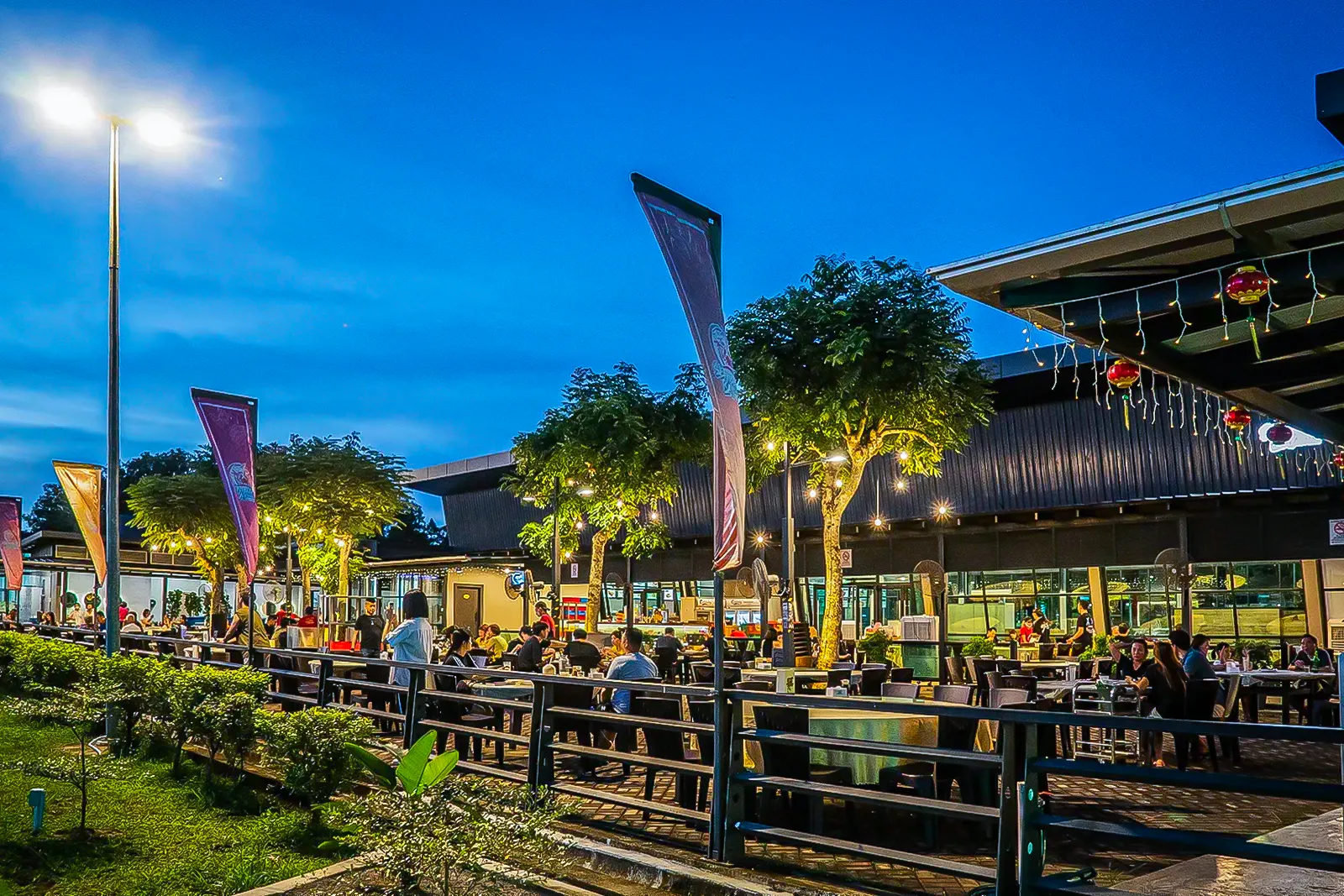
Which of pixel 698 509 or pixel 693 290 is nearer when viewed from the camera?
pixel 693 290

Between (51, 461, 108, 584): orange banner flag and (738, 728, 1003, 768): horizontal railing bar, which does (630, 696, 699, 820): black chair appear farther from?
(51, 461, 108, 584): orange banner flag

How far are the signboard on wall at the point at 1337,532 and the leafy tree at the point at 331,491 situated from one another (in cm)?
2031

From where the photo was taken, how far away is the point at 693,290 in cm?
673

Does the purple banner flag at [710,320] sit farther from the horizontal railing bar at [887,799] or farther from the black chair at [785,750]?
the horizontal railing bar at [887,799]

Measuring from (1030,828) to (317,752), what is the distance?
5.26m

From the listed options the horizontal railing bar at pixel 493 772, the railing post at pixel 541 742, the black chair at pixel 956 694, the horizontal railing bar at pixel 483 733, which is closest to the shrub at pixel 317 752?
the horizontal railing bar at pixel 483 733

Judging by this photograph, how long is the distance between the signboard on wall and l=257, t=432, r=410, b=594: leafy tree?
20.3 meters

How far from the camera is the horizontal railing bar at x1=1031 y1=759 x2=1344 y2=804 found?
13.4 feet

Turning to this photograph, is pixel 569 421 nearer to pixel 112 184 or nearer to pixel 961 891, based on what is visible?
pixel 112 184

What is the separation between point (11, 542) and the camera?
25.0 m

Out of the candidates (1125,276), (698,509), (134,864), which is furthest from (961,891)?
(698,509)

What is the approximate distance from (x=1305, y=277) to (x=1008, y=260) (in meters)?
1.25

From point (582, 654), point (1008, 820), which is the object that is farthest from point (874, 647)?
point (1008, 820)

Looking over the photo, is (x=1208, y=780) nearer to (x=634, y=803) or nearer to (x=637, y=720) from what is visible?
(x=634, y=803)
